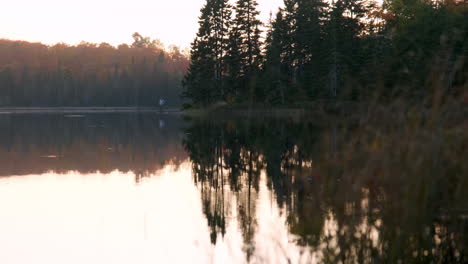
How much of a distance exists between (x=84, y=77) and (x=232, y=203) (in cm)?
13669

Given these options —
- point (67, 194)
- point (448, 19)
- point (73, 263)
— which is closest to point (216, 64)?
point (448, 19)

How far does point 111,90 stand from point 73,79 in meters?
11.8

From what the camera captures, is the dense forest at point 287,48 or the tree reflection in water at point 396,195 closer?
the tree reflection in water at point 396,195

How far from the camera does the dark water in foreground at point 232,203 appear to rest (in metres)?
5.14

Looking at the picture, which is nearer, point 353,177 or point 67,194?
point 353,177

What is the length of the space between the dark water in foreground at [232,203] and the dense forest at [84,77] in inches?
4045

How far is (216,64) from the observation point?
57906 mm

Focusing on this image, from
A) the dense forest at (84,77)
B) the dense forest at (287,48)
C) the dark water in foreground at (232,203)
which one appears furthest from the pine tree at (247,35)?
the dense forest at (84,77)

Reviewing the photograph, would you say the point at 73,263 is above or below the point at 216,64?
below

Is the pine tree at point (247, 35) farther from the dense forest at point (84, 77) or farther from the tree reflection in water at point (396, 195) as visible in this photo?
the dense forest at point (84, 77)

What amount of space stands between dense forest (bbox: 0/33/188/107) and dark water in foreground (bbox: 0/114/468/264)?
337 ft

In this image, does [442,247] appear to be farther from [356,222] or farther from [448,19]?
[448,19]

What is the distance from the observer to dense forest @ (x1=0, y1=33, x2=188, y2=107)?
425 ft

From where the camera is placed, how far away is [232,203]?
1209 cm
